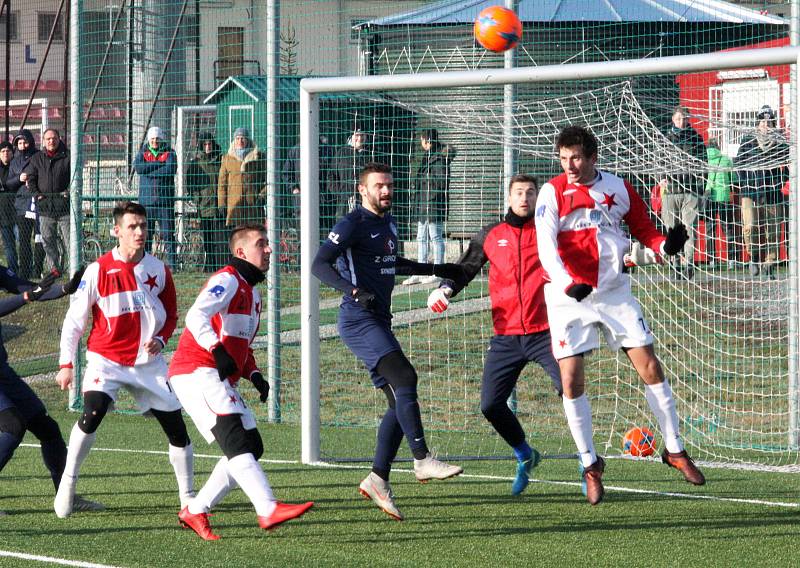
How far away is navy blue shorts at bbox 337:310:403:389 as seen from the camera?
7574 mm

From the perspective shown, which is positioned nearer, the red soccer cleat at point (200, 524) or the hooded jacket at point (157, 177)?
the red soccer cleat at point (200, 524)

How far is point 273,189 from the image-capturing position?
11.5m

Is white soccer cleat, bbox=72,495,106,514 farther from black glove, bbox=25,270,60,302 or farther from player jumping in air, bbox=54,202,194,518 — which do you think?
black glove, bbox=25,270,60,302

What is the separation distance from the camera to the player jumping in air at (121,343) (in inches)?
290

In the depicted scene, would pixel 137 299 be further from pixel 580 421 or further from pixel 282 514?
pixel 580 421

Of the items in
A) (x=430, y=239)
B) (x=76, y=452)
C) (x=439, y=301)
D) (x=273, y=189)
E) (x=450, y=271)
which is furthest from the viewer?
(x=430, y=239)

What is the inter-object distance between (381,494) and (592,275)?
A: 178cm

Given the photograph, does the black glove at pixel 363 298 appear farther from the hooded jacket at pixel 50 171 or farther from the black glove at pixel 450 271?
the hooded jacket at pixel 50 171

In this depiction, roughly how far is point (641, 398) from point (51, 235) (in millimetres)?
7750

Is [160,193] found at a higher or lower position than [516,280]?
higher

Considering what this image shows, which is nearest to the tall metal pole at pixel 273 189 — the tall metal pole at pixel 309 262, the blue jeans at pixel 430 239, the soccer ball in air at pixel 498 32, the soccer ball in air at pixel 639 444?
the blue jeans at pixel 430 239

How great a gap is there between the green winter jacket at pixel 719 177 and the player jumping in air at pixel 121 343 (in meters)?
5.71

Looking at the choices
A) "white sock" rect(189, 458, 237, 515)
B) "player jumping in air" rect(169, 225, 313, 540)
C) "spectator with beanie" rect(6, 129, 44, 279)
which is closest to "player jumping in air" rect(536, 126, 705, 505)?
"player jumping in air" rect(169, 225, 313, 540)

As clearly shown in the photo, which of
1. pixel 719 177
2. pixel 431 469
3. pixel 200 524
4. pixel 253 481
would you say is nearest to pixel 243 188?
pixel 719 177
